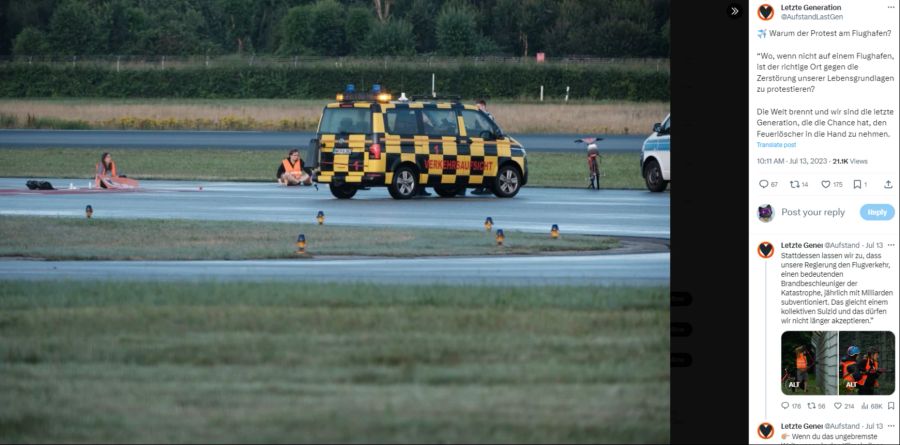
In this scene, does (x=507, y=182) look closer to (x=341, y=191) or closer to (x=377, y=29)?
(x=341, y=191)

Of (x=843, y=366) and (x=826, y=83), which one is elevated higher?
(x=826, y=83)

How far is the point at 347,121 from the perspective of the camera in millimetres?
27484

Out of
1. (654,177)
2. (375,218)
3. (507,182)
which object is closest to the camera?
(375,218)

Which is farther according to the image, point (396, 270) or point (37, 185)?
point (37, 185)

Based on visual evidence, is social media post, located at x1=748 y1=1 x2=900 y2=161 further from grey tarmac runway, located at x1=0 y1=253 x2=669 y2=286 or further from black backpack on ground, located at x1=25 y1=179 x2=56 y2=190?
black backpack on ground, located at x1=25 y1=179 x2=56 y2=190

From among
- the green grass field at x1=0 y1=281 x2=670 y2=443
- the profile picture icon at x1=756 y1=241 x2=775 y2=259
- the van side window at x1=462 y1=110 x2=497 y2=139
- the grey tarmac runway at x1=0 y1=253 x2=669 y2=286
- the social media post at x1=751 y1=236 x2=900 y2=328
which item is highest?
the van side window at x1=462 y1=110 x2=497 y2=139

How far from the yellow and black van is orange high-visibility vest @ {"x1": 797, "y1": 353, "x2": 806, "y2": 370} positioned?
79.5 feet

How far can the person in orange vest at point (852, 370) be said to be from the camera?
2986mm

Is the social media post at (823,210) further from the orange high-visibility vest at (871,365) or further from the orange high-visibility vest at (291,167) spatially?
the orange high-visibility vest at (291,167)

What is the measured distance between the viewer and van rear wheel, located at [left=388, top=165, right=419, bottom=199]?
27359 mm

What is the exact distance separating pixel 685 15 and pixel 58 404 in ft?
14.2

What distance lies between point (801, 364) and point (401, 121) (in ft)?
81.3

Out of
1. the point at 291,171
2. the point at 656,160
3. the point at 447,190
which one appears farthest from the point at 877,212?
the point at 291,171

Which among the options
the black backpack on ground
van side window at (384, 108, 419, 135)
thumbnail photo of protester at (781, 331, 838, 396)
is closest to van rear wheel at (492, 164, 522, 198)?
van side window at (384, 108, 419, 135)
